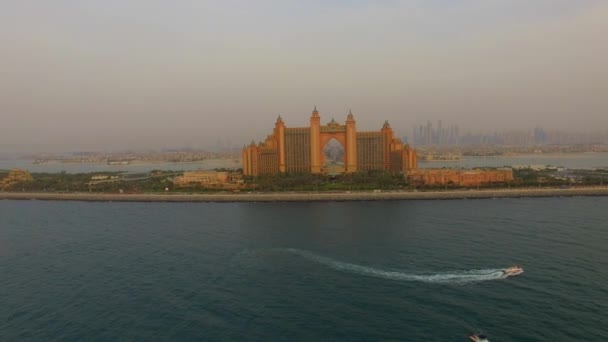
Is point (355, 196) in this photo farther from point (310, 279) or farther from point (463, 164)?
point (463, 164)

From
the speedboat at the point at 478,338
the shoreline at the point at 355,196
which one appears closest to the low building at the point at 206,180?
the shoreline at the point at 355,196

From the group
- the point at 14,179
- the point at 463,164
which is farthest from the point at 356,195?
the point at 463,164

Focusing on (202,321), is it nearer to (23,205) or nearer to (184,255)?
(184,255)

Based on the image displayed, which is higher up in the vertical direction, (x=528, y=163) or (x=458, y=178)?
(x=528, y=163)

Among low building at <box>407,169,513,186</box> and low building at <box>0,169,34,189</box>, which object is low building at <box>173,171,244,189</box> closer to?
low building at <box>407,169,513,186</box>

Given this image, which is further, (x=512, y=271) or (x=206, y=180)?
(x=206, y=180)

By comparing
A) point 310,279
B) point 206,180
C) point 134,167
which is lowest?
point 310,279
